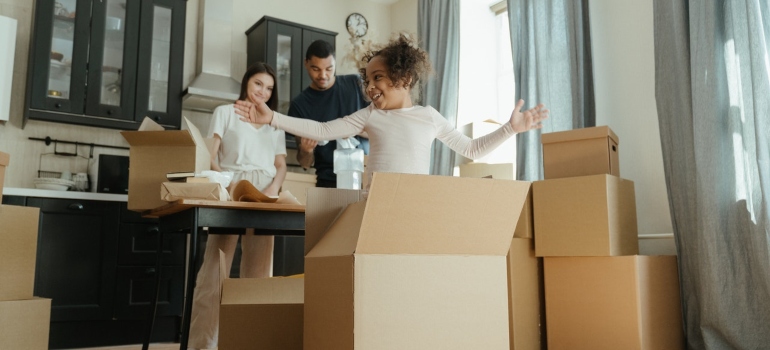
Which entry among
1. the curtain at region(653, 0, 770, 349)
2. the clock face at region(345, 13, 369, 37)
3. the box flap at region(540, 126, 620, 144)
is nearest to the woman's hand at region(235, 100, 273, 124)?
the box flap at region(540, 126, 620, 144)

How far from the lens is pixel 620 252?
2.60 meters

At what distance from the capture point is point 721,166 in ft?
8.67

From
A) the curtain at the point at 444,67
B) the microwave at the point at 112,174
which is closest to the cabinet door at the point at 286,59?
the curtain at the point at 444,67

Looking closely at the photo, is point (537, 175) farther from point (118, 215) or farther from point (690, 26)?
point (118, 215)

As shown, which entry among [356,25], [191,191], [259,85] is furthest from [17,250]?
[356,25]

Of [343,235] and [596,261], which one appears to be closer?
[343,235]

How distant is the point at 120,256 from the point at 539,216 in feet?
8.23

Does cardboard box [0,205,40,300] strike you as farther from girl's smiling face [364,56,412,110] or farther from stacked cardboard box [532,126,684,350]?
stacked cardboard box [532,126,684,350]

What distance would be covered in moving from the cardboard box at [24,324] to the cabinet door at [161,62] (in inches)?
87.1

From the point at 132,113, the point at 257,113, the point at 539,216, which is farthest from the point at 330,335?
the point at 132,113

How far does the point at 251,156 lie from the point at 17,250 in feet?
3.62

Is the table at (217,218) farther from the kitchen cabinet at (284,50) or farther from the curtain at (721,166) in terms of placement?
the kitchen cabinet at (284,50)

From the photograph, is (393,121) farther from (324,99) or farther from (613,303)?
(324,99)

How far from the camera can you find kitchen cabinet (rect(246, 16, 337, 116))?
183 inches
